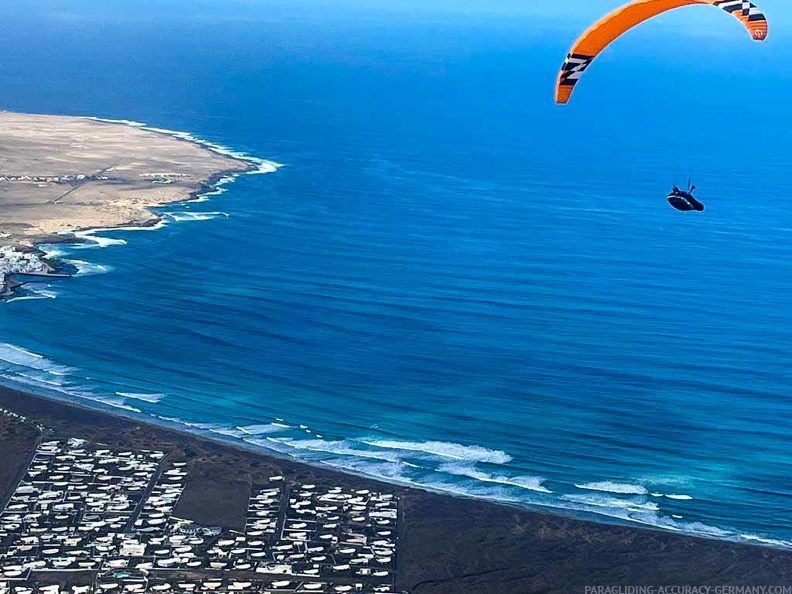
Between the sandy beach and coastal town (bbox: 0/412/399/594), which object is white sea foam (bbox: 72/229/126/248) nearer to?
the sandy beach

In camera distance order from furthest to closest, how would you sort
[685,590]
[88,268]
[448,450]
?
[88,268] < [448,450] < [685,590]

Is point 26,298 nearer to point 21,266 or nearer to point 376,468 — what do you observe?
point 21,266

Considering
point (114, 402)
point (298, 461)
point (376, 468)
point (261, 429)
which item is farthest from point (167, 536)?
point (114, 402)

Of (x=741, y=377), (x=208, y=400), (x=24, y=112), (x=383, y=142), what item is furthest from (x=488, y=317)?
(x=24, y=112)

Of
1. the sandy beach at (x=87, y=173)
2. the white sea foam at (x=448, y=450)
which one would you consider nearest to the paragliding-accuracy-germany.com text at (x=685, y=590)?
the white sea foam at (x=448, y=450)

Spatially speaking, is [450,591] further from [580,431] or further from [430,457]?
[580,431]

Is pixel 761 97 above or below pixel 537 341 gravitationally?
above

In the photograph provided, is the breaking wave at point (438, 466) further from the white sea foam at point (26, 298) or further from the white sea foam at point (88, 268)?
the white sea foam at point (88, 268)
